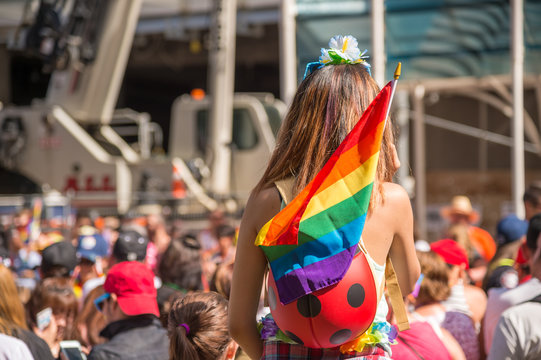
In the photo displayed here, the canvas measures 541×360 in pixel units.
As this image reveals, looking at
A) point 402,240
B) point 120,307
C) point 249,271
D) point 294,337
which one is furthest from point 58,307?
point 402,240

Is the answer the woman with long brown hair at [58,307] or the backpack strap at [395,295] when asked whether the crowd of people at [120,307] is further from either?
the backpack strap at [395,295]

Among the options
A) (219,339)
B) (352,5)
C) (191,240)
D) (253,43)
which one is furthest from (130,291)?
(253,43)

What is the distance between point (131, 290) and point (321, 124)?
1.94 metres

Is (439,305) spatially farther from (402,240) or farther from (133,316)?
(402,240)

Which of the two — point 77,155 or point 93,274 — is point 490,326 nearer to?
point 93,274

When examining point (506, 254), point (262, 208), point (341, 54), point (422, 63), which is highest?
point (422, 63)

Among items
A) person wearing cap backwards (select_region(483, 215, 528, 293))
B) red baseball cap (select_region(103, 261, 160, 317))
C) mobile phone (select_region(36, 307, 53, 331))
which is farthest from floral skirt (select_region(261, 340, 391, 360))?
person wearing cap backwards (select_region(483, 215, 528, 293))

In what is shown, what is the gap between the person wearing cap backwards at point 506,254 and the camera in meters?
4.57

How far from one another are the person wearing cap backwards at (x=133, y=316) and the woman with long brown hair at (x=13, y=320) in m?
0.33

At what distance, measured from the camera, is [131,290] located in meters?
3.84

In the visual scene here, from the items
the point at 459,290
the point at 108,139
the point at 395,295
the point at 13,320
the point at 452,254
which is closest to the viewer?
the point at 395,295

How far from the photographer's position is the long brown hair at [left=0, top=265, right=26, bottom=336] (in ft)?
11.1

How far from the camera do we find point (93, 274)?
6.12 meters

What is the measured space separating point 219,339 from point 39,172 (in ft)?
43.5
